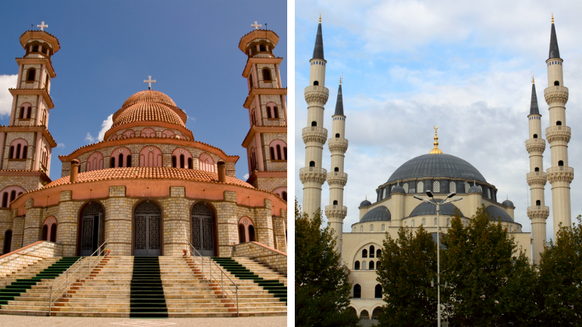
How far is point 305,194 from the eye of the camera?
3691 cm

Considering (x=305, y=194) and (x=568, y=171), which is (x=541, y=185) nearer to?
(x=568, y=171)

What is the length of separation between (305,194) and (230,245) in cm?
1918

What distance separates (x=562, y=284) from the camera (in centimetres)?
1881

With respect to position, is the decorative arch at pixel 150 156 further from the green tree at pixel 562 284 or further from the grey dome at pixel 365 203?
the grey dome at pixel 365 203

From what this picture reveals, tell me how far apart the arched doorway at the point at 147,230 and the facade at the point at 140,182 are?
3 centimetres

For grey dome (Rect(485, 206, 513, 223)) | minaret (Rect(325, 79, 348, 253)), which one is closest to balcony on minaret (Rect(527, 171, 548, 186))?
grey dome (Rect(485, 206, 513, 223))

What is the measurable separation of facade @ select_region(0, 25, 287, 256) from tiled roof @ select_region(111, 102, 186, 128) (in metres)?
0.05

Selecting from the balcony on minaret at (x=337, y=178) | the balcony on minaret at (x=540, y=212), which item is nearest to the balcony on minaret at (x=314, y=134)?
the balcony on minaret at (x=337, y=178)

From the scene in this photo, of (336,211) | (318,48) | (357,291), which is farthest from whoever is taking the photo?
(336,211)

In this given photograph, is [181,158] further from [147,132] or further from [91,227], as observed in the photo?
[91,227]

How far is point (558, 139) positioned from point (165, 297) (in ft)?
129

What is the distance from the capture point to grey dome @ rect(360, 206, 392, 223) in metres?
48.0

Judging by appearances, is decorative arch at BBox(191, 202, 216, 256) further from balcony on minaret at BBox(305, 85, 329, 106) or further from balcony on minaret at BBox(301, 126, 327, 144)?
balcony on minaret at BBox(305, 85, 329, 106)

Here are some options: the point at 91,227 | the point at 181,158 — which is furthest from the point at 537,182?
the point at 91,227
